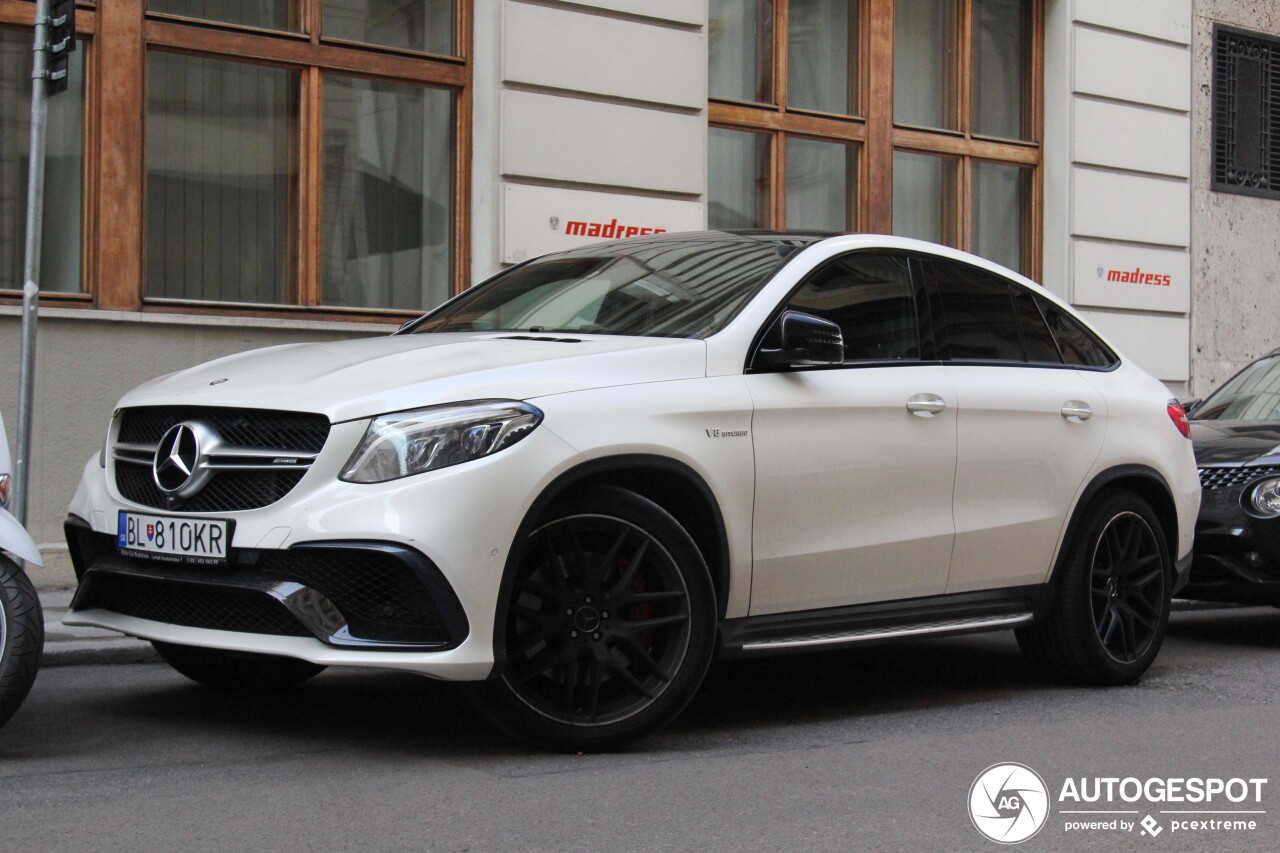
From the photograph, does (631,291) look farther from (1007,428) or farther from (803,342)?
(1007,428)

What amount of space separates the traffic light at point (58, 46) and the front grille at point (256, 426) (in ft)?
10.5

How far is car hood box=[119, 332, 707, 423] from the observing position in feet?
15.7

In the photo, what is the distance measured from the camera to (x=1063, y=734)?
18.5 ft

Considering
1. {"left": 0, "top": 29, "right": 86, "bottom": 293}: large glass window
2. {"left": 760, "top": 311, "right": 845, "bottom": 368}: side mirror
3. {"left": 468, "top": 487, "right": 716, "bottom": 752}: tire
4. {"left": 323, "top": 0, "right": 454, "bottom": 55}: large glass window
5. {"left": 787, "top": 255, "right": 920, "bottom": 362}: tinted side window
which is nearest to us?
{"left": 468, "top": 487, "right": 716, "bottom": 752}: tire

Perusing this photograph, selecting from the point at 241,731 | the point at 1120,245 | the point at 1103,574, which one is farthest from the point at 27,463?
the point at 1120,245

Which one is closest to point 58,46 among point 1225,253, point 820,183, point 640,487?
point 640,487

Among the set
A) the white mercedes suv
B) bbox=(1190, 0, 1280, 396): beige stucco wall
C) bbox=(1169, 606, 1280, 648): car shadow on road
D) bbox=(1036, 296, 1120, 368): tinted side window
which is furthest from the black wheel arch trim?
bbox=(1190, 0, 1280, 396): beige stucco wall

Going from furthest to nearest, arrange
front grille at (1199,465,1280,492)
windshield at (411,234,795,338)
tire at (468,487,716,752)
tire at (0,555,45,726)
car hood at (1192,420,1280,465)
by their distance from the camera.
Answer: car hood at (1192,420,1280,465)
front grille at (1199,465,1280,492)
windshield at (411,234,795,338)
tire at (468,487,716,752)
tire at (0,555,45,726)

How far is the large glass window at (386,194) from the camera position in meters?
11.7

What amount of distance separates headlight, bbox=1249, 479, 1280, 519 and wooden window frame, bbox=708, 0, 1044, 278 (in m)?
6.86

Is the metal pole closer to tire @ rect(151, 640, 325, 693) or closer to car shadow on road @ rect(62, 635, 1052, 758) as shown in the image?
car shadow on road @ rect(62, 635, 1052, 758)

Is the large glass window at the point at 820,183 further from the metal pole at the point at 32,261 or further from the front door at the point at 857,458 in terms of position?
the front door at the point at 857,458

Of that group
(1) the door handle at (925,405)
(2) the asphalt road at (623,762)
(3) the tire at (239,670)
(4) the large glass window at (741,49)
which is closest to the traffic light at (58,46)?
(2) the asphalt road at (623,762)

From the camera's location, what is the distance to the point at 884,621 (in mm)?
5867
